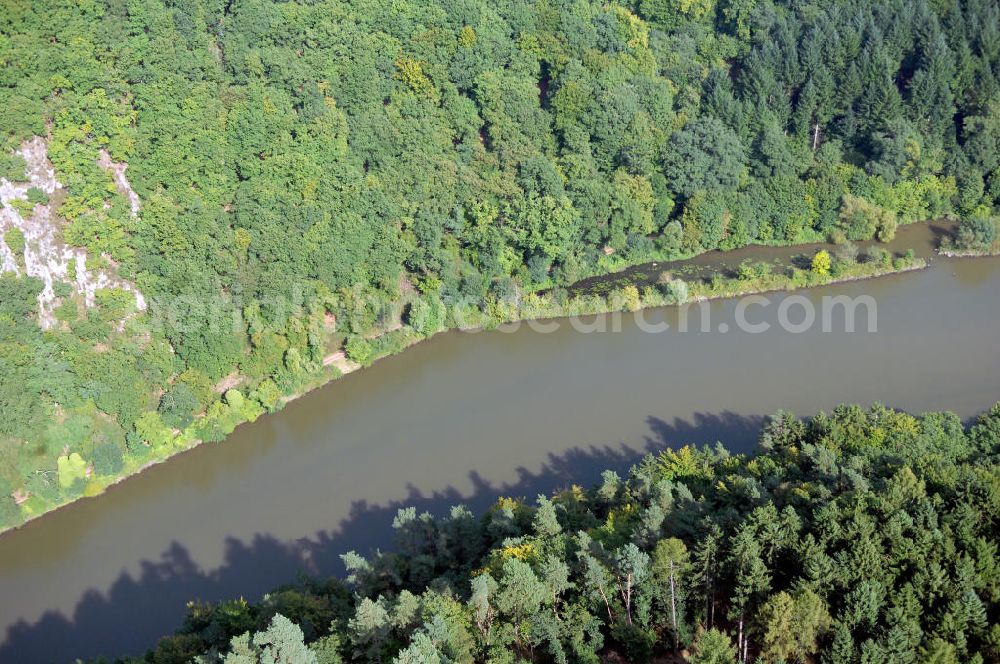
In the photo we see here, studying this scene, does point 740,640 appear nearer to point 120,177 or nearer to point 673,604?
point 673,604

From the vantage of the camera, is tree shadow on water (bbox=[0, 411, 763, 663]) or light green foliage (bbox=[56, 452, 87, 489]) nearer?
tree shadow on water (bbox=[0, 411, 763, 663])

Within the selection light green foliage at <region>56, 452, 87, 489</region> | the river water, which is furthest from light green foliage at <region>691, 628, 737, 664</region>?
light green foliage at <region>56, 452, 87, 489</region>

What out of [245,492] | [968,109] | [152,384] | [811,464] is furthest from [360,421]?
[968,109]

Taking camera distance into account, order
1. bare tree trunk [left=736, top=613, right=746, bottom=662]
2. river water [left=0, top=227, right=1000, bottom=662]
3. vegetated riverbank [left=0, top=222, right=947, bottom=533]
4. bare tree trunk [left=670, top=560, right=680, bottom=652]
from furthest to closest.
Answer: vegetated riverbank [left=0, top=222, right=947, bottom=533]
river water [left=0, top=227, right=1000, bottom=662]
bare tree trunk [left=670, top=560, right=680, bottom=652]
bare tree trunk [left=736, top=613, right=746, bottom=662]

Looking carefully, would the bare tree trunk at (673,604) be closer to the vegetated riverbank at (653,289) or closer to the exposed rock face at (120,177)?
the vegetated riverbank at (653,289)

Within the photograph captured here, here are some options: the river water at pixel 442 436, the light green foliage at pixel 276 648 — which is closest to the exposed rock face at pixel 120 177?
the river water at pixel 442 436

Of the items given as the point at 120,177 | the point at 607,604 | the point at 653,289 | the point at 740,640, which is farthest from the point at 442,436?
the point at 740,640

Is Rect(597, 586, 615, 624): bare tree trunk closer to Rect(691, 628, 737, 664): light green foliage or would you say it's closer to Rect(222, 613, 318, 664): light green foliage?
Rect(691, 628, 737, 664): light green foliage
